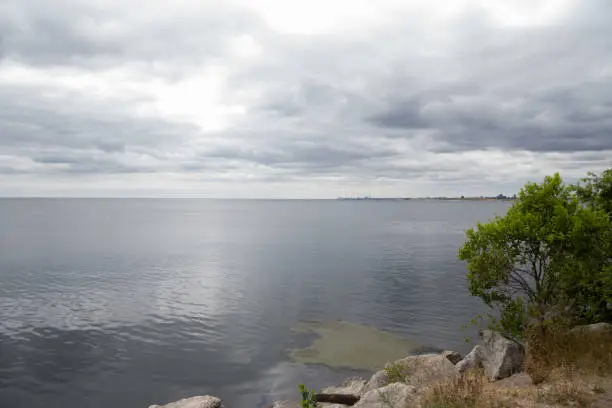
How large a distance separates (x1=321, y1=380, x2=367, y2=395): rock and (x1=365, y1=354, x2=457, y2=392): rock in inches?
37.0

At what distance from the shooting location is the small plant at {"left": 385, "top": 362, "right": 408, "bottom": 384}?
982 inches

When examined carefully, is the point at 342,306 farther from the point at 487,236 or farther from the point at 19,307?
the point at 19,307

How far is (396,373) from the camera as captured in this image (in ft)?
82.9

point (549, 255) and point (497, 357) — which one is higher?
point (549, 255)

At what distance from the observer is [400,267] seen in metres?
81.9

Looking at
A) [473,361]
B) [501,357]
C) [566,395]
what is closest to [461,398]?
[566,395]

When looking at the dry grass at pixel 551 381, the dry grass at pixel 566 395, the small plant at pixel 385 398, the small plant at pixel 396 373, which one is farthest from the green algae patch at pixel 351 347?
the dry grass at pixel 566 395

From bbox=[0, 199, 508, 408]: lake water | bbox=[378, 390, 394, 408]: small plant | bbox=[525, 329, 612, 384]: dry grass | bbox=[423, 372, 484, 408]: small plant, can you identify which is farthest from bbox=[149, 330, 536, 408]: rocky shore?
bbox=[423, 372, 484, 408]: small plant

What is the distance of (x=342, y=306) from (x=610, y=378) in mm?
38772

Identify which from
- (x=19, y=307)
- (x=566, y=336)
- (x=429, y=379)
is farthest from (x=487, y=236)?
(x=19, y=307)

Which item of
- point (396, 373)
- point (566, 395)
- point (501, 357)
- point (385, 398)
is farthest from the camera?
point (396, 373)

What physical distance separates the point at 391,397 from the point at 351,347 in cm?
2235

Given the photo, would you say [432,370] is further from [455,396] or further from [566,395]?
[566,395]

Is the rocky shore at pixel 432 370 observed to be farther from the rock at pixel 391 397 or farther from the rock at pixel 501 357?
the rock at pixel 391 397
